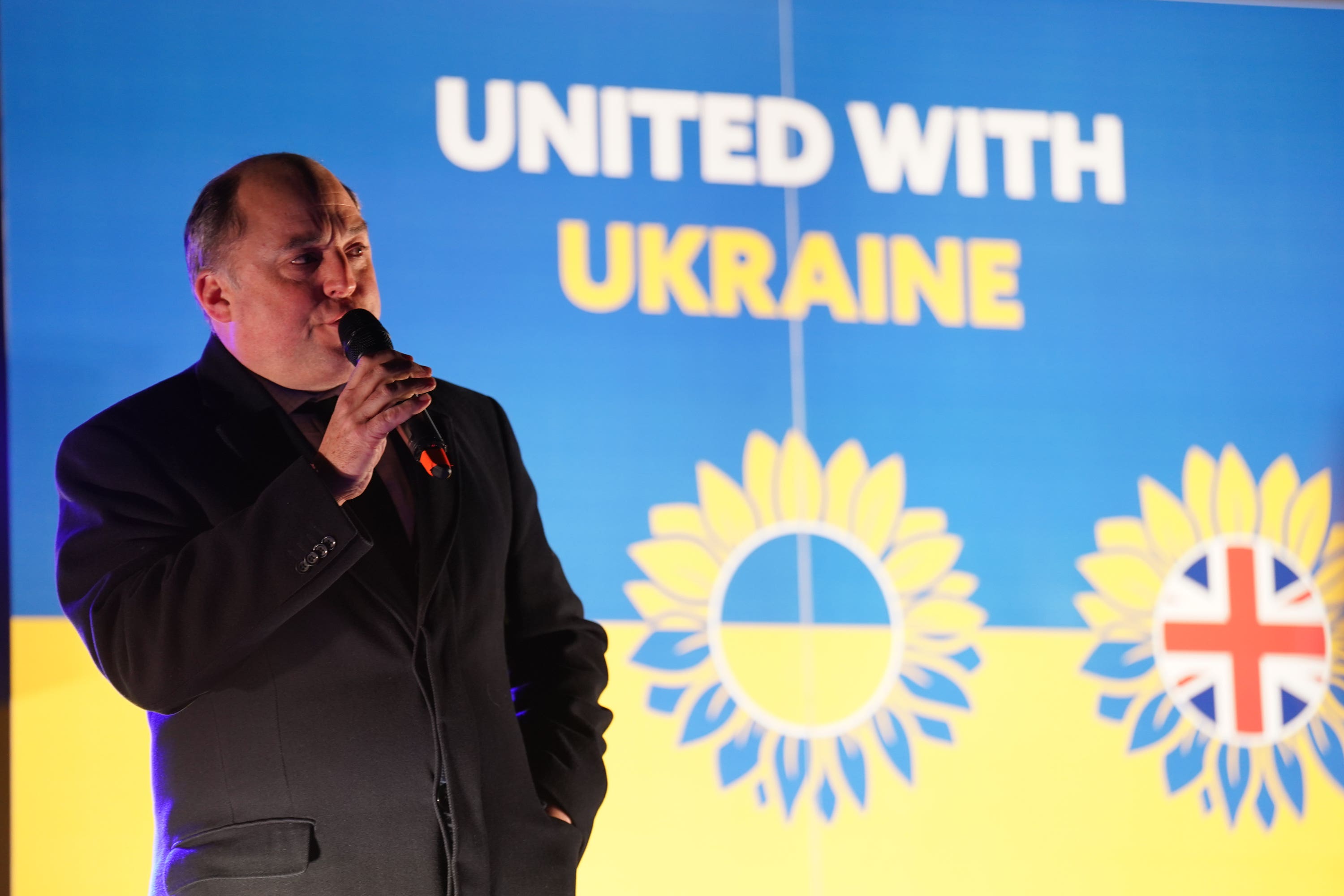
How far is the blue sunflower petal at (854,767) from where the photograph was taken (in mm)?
3209

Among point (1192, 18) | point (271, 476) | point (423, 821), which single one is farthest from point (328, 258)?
point (1192, 18)

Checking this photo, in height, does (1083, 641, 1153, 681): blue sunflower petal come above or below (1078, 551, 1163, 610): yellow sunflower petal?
below

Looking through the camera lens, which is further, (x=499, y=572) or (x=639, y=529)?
(x=639, y=529)

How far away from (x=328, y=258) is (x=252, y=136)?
0.89 metres

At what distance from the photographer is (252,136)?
3.16m

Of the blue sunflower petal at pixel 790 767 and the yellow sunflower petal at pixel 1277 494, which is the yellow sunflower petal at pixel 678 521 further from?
the yellow sunflower petal at pixel 1277 494

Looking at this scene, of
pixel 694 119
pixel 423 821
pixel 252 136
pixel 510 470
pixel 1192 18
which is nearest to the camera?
pixel 423 821

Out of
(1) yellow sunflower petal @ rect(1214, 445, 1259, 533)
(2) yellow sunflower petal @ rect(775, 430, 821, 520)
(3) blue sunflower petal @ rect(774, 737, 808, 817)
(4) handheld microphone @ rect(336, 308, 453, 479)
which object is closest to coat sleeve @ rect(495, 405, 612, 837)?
(4) handheld microphone @ rect(336, 308, 453, 479)

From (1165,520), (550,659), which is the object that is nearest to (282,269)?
(550,659)

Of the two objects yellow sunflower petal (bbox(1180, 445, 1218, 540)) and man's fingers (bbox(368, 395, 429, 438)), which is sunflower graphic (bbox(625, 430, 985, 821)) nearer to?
yellow sunflower petal (bbox(1180, 445, 1218, 540))

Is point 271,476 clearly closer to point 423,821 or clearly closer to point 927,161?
point 423,821

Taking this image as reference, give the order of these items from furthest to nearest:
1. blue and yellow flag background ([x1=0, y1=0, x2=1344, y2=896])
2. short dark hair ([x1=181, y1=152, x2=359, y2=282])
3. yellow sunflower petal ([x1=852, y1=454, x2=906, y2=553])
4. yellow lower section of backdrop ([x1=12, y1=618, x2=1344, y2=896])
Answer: yellow sunflower petal ([x1=852, y1=454, x2=906, y2=553]) → blue and yellow flag background ([x1=0, y1=0, x2=1344, y2=896]) → yellow lower section of backdrop ([x1=12, y1=618, x2=1344, y2=896]) → short dark hair ([x1=181, y1=152, x2=359, y2=282])

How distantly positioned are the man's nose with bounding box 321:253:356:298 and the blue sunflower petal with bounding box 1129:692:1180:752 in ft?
6.45

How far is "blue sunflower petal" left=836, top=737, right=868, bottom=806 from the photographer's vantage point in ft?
10.5
